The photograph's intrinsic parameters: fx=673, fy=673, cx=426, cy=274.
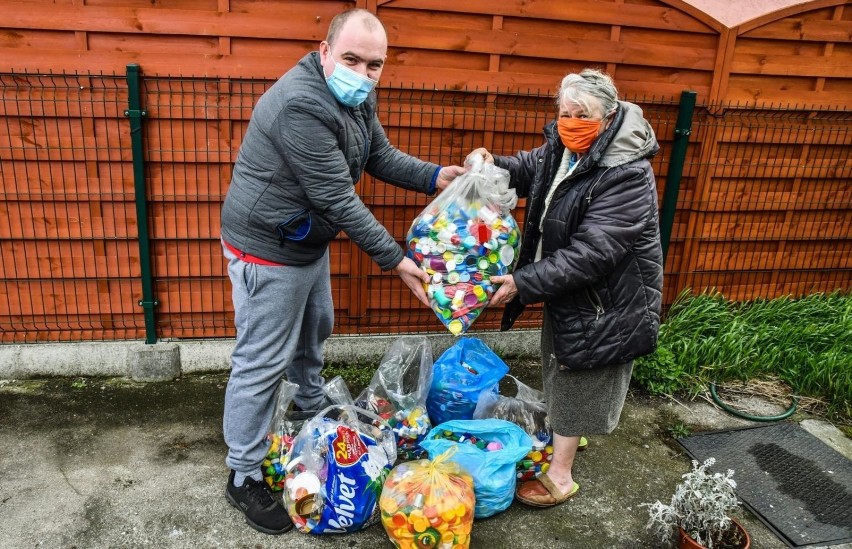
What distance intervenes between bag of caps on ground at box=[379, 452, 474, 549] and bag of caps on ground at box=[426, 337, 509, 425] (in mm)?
687

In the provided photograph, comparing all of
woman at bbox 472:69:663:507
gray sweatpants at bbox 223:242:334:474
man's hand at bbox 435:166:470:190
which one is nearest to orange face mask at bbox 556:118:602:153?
woman at bbox 472:69:663:507

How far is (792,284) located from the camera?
4926mm

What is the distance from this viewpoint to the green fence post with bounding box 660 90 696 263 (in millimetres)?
4223

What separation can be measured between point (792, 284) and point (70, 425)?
4.81m

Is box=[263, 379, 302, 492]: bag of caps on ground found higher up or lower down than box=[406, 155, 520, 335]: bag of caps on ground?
lower down

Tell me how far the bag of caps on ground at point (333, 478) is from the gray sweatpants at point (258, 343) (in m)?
0.20

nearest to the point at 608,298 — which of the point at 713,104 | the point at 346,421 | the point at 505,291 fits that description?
the point at 505,291

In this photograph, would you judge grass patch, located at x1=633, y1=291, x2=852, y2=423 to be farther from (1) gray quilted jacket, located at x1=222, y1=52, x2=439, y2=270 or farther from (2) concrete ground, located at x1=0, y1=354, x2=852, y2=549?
(1) gray quilted jacket, located at x1=222, y1=52, x2=439, y2=270

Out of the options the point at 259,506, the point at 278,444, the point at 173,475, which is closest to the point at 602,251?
the point at 278,444

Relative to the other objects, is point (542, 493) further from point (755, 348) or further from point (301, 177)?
point (755, 348)

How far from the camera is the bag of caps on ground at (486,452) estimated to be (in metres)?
→ 2.89

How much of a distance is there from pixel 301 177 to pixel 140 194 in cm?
165

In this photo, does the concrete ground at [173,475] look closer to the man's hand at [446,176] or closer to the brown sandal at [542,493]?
the brown sandal at [542,493]

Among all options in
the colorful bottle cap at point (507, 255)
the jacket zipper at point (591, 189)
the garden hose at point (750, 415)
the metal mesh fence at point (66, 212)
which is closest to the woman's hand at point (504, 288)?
the colorful bottle cap at point (507, 255)
